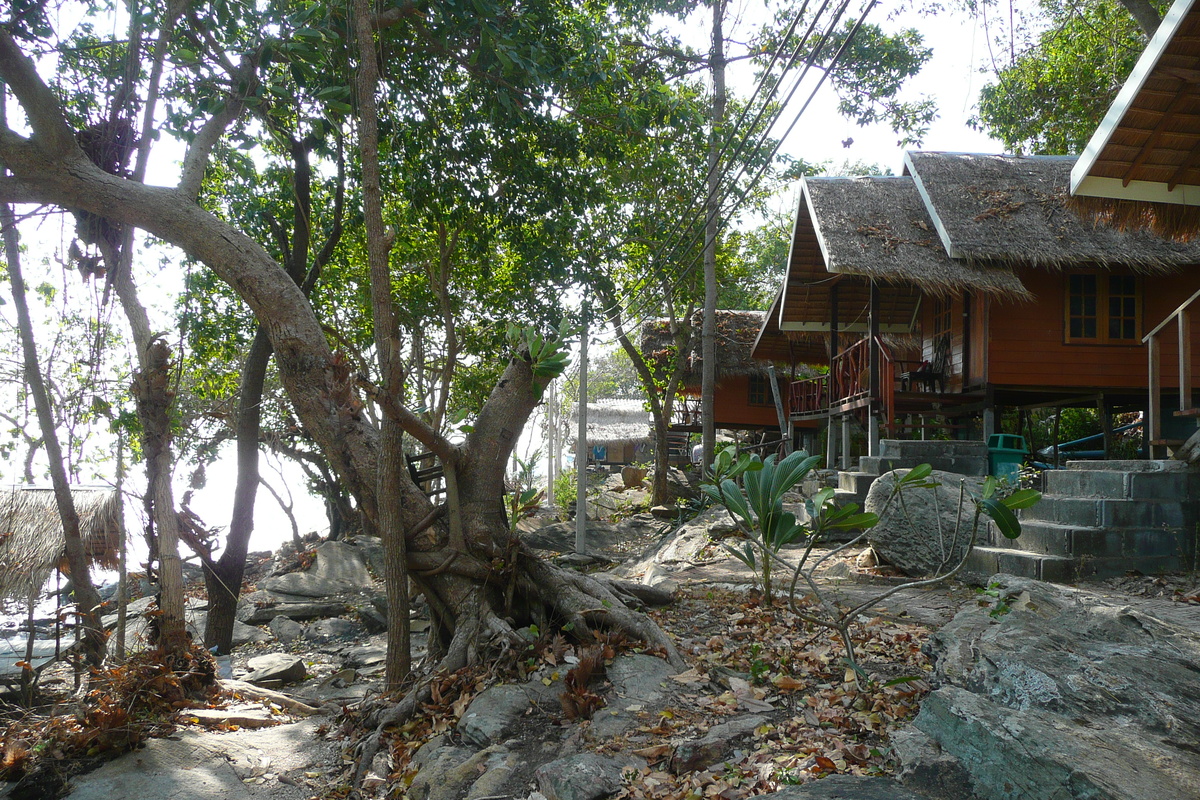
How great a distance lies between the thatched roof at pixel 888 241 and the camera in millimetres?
10984

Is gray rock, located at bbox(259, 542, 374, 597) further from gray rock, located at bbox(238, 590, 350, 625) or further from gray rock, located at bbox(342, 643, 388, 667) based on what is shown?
gray rock, located at bbox(342, 643, 388, 667)

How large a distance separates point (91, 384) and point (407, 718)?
3792 millimetres

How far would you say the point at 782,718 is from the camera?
13.0 feet

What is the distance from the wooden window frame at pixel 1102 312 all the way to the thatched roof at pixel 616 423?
17979mm

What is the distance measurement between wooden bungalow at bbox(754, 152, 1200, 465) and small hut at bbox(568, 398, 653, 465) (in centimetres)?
1825

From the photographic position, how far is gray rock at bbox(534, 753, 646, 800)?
3459 mm

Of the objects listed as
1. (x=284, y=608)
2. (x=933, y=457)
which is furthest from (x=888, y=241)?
(x=284, y=608)

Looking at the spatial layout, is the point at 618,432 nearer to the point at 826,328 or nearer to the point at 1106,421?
the point at 826,328

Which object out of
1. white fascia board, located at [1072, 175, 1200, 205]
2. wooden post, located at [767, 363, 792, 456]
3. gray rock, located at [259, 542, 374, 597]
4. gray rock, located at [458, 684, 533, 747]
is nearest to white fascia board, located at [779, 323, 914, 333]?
wooden post, located at [767, 363, 792, 456]

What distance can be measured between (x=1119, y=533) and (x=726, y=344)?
14.0m

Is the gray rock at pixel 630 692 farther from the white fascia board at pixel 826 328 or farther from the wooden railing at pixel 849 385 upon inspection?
the white fascia board at pixel 826 328

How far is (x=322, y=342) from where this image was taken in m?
5.78

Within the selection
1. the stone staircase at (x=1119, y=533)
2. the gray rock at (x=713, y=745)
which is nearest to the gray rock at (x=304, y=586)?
the stone staircase at (x=1119, y=533)

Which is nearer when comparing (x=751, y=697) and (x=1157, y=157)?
(x=751, y=697)
